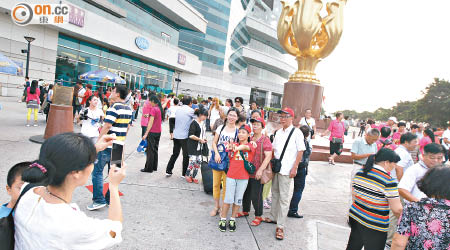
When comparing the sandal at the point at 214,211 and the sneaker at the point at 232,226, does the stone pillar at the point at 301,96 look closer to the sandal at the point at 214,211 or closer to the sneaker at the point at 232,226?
the sandal at the point at 214,211

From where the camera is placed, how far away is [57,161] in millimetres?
1268

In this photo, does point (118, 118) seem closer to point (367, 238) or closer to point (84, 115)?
point (84, 115)

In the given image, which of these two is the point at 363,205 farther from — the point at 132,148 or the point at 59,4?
the point at 59,4

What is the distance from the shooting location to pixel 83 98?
1044 cm

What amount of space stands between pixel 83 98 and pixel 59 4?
1190 centimetres

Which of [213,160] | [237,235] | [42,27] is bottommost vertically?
[237,235]

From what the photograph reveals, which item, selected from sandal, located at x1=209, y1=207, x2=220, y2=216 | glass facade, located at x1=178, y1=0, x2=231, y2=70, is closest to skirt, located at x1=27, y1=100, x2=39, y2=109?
sandal, located at x1=209, y1=207, x2=220, y2=216

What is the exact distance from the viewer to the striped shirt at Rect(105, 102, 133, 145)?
3.72m

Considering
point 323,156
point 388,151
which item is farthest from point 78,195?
point 323,156

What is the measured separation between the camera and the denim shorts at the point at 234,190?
12.0ft

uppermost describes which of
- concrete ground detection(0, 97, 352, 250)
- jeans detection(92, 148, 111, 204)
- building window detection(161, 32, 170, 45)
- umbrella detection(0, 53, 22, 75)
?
building window detection(161, 32, 170, 45)

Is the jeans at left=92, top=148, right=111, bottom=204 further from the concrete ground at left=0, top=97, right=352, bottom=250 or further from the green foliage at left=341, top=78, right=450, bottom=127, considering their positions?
the green foliage at left=341, top=78, right=450, bottom=127

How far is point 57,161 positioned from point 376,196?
2.66 meters

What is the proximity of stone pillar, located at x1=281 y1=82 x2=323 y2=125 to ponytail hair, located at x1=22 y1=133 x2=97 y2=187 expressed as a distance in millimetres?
12174
